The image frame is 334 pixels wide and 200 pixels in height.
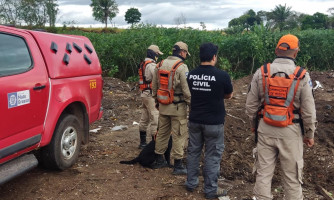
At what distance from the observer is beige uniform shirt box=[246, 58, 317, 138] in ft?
12.6

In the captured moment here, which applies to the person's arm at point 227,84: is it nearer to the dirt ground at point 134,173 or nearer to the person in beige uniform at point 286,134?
the person in beige uniform at point 286,134

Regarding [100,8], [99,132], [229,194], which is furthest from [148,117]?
[100,8]

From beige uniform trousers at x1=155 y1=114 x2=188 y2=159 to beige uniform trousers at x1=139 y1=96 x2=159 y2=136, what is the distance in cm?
75

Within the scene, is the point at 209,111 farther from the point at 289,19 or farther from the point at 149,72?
the point at 289,19

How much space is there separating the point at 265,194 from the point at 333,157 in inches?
129

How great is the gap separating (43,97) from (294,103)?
3.00 meters

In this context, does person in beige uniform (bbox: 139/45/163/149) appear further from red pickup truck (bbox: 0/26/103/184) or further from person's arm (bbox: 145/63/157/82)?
red pickup truck (bbox: 0/26/103/184)

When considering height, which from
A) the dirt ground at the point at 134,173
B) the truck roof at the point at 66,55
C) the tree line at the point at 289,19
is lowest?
the dirt ground at the point at 134,173

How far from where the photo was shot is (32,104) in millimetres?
4277

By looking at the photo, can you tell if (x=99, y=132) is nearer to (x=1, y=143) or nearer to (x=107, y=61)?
(x=1, y=143)

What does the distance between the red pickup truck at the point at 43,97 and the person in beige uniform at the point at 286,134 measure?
8.30 ft

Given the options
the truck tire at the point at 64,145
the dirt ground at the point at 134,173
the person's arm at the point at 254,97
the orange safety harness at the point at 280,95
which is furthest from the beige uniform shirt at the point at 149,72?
the orange safety harness at the point at 280,95

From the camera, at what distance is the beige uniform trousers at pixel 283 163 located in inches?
159

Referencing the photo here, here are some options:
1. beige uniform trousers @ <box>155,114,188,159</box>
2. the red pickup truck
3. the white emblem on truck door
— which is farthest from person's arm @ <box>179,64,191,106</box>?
the white emblem on truck door
